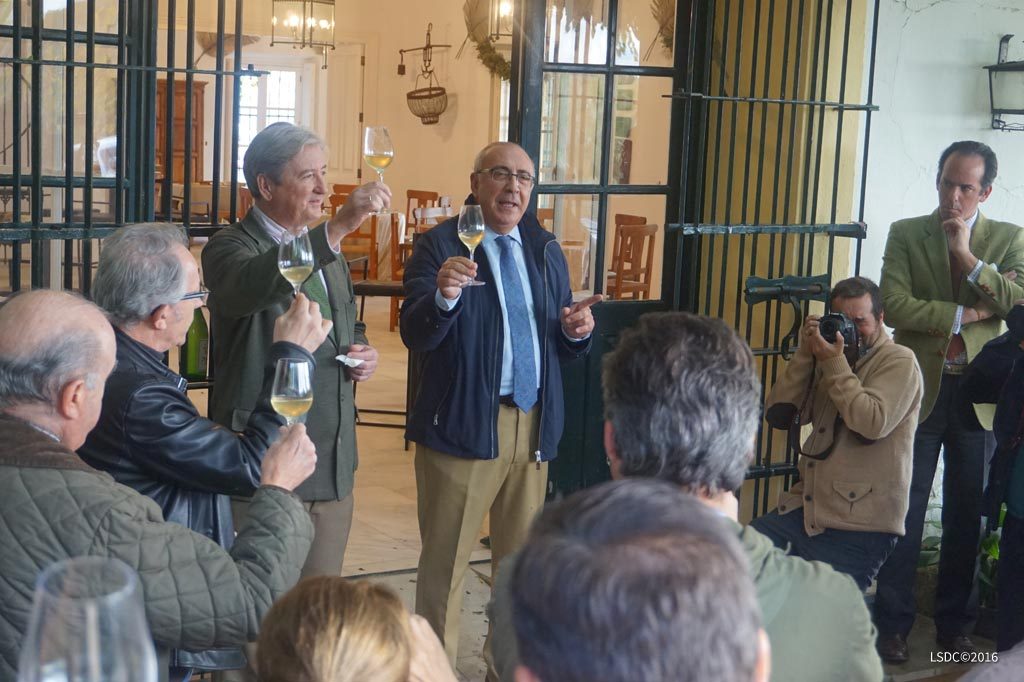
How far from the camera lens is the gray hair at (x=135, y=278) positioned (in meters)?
2.28

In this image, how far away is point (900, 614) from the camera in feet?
13.1

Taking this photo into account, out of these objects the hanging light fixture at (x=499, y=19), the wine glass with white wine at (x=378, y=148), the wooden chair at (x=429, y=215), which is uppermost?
the hanging light fixture at (x=499, y=19)

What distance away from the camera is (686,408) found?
66.0 inches

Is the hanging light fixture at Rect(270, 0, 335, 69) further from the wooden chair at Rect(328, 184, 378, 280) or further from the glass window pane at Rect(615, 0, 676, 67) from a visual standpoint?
the glass window pane at Rect(615, 0, 676, 67)

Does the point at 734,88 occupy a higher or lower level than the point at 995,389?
higher

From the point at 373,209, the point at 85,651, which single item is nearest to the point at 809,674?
the point at 85,651

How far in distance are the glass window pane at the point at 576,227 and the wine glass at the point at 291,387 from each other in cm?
213

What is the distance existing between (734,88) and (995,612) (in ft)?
6.71

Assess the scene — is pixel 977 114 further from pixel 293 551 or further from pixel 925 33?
pixel 293 551

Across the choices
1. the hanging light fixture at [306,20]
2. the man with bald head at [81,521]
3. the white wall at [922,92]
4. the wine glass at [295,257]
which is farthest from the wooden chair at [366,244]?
the man with bald head at [81,521]

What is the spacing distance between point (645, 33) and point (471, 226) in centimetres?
153

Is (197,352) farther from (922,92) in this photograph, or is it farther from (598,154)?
(922,92)

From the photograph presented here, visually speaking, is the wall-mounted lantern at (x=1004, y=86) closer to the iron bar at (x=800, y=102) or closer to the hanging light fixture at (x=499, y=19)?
→ the iron bar at (x=800, y=102)

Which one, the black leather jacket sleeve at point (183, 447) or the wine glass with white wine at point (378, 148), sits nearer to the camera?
the black leather jacket sleeve at point (183, 447)
